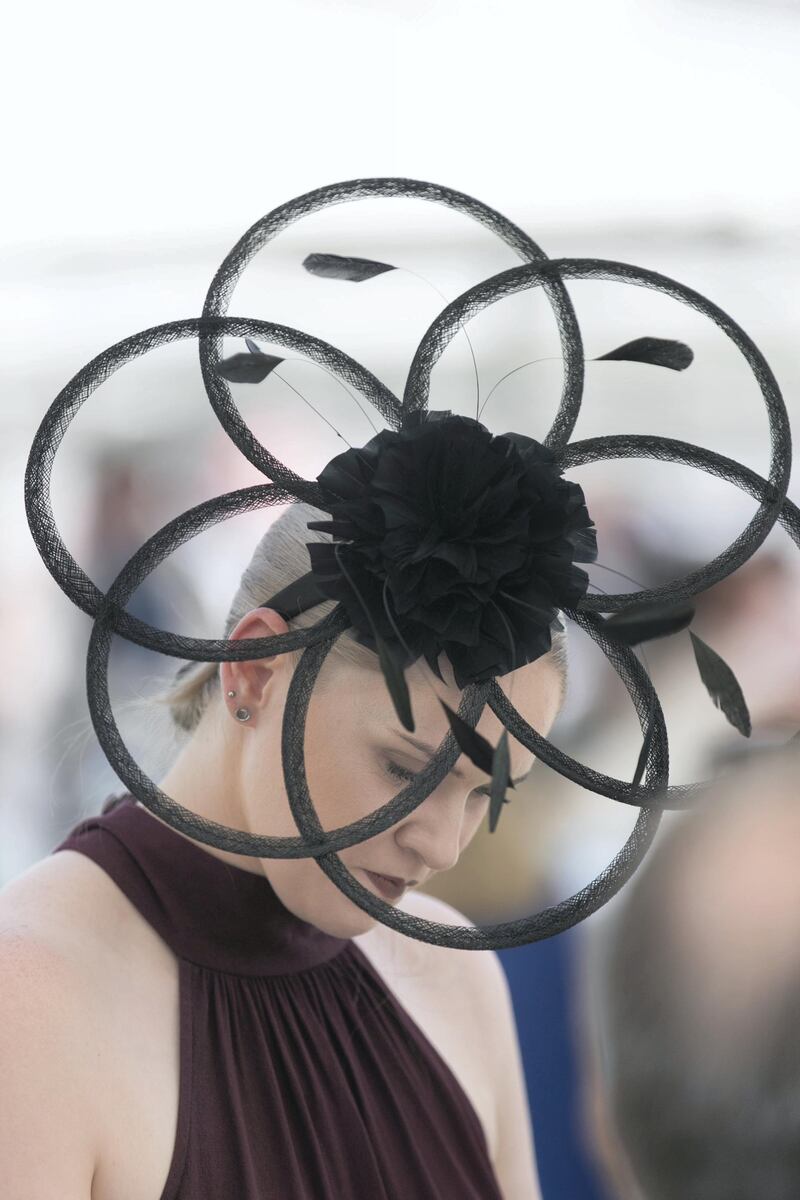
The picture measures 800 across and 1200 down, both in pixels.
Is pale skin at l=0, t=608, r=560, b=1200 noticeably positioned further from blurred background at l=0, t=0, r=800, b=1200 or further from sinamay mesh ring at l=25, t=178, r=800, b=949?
blurred background at l=0, t=0, r=800, b=1200

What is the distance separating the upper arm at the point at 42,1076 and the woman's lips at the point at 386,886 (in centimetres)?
16

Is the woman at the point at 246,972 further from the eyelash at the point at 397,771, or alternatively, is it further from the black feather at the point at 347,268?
the black feather at the point at 347,268

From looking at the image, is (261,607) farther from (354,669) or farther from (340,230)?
(340,230)

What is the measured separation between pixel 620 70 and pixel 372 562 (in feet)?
4.55

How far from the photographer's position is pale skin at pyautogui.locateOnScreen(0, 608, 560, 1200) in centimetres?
57

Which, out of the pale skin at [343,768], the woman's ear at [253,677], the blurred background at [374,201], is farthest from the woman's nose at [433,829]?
the blurred background at [374,201]

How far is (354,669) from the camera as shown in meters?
0.62

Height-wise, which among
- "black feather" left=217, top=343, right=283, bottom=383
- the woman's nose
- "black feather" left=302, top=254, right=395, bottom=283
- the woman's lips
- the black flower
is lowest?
the woman's lips

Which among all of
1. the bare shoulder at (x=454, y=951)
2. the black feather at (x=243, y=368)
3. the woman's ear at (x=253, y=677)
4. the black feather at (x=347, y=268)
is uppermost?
the black feather at (x=347, y=268)

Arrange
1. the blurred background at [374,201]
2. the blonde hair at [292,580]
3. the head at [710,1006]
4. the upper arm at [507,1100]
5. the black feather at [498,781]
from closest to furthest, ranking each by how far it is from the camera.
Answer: the black feather at [498,781], the blonde hair at [292,580], the upper arm at [507,1100], the head at [710,1006], the blurred background at [374,201]

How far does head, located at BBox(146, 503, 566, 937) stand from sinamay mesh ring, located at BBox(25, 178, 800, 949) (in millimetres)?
32

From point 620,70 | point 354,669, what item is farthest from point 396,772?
point 620,70

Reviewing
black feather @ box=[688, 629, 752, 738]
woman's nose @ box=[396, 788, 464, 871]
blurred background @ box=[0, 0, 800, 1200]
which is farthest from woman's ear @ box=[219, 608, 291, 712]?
blurred background @ box=[0, 0, 800, 1200]

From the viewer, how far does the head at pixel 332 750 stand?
616mm
